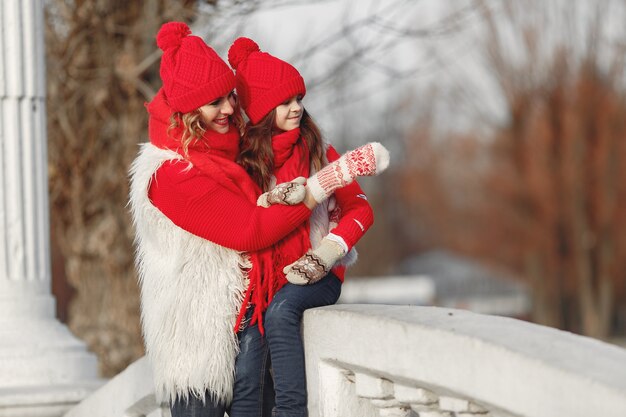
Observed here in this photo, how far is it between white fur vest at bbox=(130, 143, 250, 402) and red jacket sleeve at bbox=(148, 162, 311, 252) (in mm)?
73

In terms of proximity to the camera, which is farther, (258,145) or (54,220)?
(54,220)

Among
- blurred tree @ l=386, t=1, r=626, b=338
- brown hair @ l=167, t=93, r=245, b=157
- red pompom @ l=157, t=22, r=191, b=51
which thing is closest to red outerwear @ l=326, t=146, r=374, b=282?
brown hair @ l=167, t=93, r=245, b=157

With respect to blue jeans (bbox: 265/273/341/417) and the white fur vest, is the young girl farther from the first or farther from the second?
the white fur vest

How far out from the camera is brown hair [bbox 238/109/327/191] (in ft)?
11.9

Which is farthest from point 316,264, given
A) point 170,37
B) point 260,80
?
point 170,37

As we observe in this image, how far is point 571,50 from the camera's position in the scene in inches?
1080

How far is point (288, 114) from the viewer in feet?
12.0

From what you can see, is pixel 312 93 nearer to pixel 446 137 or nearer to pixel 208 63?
pixel 208 63

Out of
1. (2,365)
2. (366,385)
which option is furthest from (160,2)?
(366,385)

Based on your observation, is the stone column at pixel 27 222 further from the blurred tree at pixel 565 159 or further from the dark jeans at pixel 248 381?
the blurred tree at pixel 565 159

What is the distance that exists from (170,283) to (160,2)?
539 centimetres

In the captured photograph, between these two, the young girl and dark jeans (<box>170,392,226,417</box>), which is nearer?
the young girl

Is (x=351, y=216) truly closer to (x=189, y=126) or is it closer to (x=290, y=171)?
(x=290, y=171)

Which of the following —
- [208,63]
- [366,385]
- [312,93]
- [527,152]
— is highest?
[208,63]
